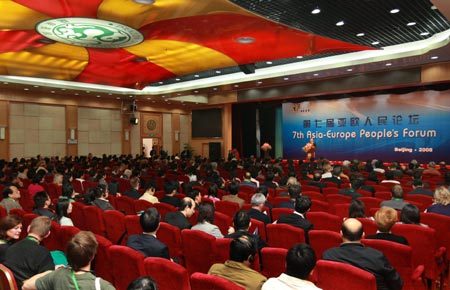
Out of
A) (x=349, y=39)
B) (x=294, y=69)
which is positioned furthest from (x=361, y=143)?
(x=349, y=39)

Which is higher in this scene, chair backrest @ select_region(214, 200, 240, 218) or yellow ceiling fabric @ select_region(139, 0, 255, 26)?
yellow ceiling fabric @ select_region(139, 0, 255, 26)

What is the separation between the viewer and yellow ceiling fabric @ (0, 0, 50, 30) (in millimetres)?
6766

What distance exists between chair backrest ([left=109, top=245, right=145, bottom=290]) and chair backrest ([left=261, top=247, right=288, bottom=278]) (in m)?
1.10

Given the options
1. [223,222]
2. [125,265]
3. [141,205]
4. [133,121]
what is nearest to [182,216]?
[223,222]

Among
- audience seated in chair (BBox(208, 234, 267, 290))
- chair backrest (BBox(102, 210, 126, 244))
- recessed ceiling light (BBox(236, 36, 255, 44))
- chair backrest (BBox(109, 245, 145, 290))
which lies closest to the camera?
audience seated in chair (BBox(208, 234, 267, 290))

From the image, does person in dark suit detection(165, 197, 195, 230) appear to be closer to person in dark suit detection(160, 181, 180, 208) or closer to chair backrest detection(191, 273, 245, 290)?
person in dark suit detection(160, 181, 180, 208)

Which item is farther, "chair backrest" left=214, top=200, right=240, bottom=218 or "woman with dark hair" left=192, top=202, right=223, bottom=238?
"chair backrest" left=214, top=200, right=240, bottom=218

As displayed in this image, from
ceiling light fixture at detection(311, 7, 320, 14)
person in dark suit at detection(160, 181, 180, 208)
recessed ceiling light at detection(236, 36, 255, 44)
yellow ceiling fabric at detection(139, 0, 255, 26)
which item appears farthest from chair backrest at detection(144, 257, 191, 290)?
ceiling light fixture at detection(311, 7, 320, 14)

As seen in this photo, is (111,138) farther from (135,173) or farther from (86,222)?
(86,222)

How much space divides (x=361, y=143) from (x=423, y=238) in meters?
15.2

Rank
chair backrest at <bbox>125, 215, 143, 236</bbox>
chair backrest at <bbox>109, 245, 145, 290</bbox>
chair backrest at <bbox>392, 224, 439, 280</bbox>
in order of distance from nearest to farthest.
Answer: chair backrest at <bbox>109, 245, 145, 290</bbox> < chair backrest at <bbox>392, 224, 439, 280</bbox> < chair backrest at <bbox>125, 215, 143, 236</bbox>

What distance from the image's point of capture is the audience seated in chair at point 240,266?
8.64 ft

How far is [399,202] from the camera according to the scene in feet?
18.6

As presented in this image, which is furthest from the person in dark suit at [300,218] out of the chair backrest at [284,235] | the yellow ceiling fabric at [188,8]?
the yellow ceiling fabric at [188,8]
